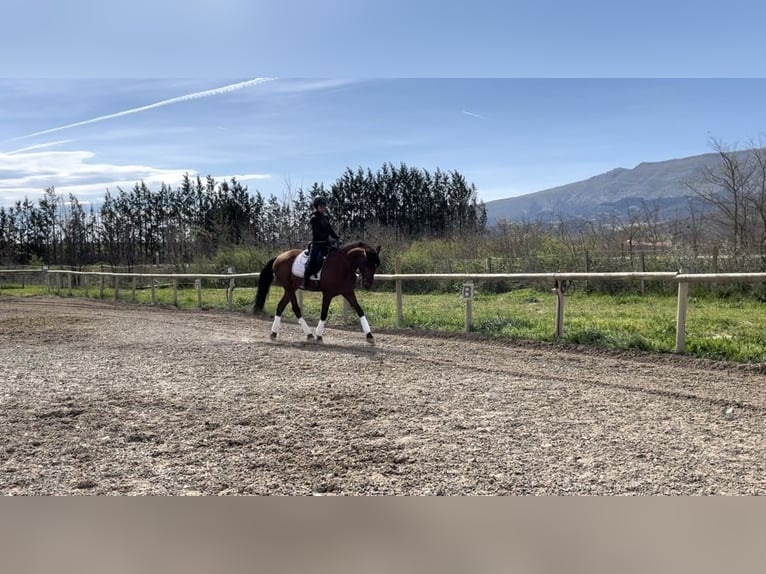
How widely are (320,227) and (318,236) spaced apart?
154mm

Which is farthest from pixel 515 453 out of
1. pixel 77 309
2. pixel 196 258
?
pixel 196 258

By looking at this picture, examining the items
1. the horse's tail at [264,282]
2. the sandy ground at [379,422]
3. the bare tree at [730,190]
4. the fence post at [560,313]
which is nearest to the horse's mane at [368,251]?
the sandy ground at [379,422]

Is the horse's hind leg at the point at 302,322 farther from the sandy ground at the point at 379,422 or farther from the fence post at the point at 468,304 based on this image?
the fence post at the point at 468,304

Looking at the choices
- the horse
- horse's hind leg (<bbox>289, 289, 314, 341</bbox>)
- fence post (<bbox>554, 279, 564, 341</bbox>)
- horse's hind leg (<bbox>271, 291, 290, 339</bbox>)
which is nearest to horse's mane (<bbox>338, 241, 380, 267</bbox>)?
the horse

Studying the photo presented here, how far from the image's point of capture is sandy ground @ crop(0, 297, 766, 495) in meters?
3.01

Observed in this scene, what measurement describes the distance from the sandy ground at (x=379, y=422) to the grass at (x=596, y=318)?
0.48m

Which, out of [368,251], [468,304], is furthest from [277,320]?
[468,304]

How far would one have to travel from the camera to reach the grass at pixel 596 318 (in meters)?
7.09

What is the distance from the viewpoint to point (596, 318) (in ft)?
32.2

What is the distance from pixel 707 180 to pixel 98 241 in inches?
1677

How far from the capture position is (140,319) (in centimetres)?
1216

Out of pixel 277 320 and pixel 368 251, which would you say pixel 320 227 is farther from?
pixel 277 320

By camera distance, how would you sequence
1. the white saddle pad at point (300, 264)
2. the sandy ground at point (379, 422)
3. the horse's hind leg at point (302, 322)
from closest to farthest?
1. the sandy ground at point (379, 422)
2. the horse's hind leg at point (302, 322)
3. the white saddle pad at point (300, 264)

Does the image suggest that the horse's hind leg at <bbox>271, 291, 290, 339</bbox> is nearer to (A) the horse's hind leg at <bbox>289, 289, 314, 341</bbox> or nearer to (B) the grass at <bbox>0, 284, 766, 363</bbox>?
(A) the horse's hind leg at <bbox>289, 289, 314, 341</bbox>
